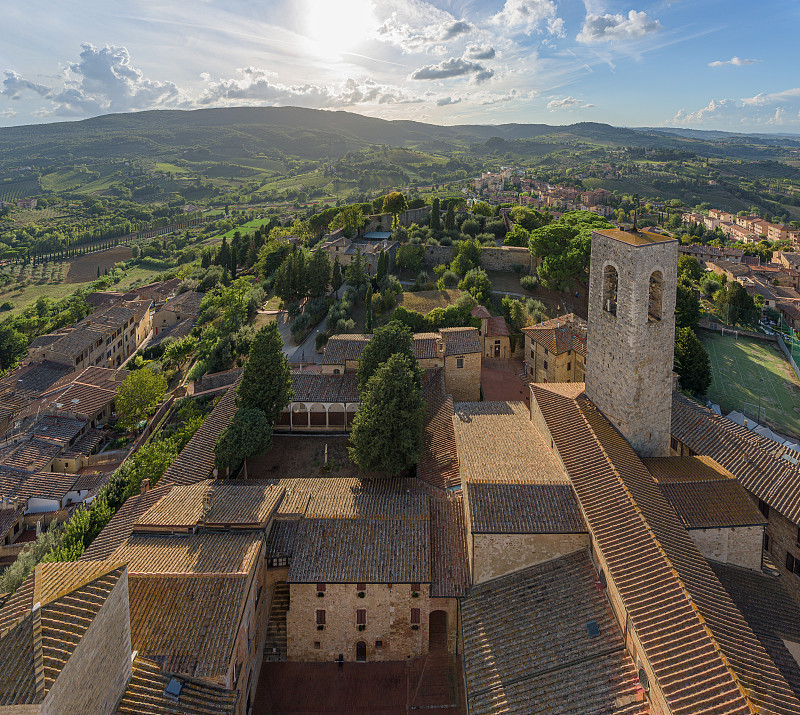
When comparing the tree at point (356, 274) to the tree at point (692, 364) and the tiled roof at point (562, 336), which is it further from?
the tree at point (692, 364)

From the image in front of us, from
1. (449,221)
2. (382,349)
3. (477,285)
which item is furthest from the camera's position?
(449,221)

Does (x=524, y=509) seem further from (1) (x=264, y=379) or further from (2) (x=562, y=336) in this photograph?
(2) (x=562, y=336)

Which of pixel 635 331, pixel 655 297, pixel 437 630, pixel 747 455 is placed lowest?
pixel 437 630

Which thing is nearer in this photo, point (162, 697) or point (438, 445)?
point (162, 697)

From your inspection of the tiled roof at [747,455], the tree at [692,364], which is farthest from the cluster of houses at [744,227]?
the tiled roof at [747,455]

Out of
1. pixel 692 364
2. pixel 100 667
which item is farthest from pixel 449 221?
pixel 100 667

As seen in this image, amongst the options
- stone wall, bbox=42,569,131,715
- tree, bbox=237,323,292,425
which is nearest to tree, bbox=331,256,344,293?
tree, bbox=237,323,292,425

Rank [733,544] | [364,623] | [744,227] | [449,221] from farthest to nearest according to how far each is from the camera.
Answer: [744,227] → [449,221] → [364,623] → [733,544]

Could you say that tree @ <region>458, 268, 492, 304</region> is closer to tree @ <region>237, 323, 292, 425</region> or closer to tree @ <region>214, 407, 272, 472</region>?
tree @ <region>237, 323, 292, 425</region>

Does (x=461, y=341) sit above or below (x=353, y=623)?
above
